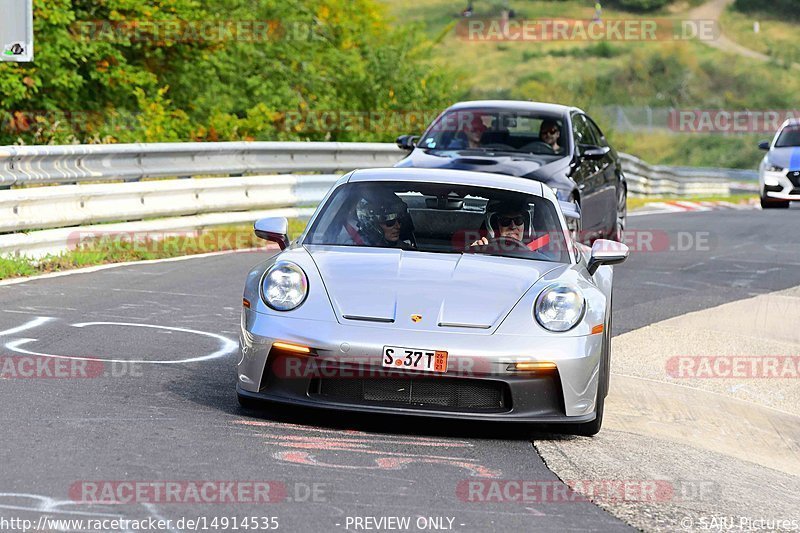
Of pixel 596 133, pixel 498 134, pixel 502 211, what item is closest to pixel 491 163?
pixel 498 134

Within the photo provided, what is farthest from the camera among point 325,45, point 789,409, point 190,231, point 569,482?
point 325,45

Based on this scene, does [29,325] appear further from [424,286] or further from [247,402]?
[424,286]

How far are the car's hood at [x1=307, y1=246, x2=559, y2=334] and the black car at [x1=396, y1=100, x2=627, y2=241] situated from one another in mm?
5820

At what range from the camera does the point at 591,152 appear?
13.9 metres

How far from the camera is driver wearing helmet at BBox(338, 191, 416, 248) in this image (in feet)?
24.8

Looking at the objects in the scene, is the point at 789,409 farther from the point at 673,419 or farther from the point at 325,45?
the point at 325,45

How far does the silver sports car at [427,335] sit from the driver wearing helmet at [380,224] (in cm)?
17

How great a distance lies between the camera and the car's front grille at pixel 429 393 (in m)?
6.50

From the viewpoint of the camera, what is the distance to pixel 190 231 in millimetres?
15008

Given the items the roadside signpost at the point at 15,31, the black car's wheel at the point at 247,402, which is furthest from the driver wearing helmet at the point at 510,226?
the roadside signpost at the point at 15,31

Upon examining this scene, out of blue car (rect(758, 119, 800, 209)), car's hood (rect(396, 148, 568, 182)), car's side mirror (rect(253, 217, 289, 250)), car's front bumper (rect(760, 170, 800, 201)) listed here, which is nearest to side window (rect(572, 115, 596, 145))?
car's hood (rect(396, 148, 568, 182))

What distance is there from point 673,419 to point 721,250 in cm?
952

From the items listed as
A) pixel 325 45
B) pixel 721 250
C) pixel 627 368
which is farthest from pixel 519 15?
pixel 627 368

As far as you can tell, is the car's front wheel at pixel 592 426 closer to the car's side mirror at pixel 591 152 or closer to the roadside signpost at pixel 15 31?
the car's side mirror at pixel 591 152
